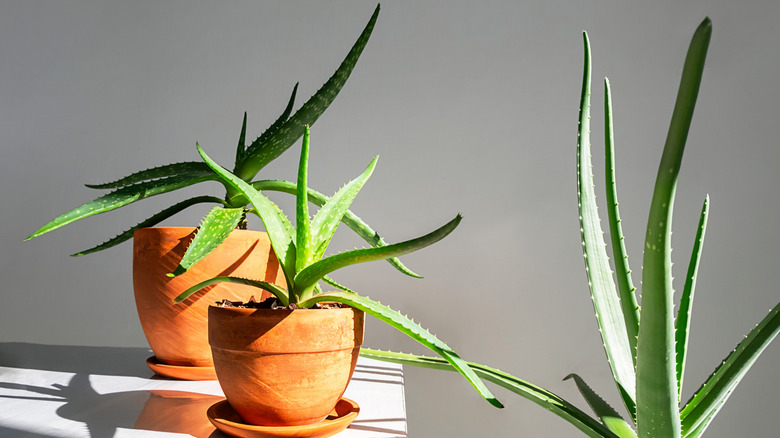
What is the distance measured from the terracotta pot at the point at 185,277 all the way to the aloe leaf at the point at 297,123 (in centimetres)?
11

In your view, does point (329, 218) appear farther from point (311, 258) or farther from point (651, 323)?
point (651, 323)

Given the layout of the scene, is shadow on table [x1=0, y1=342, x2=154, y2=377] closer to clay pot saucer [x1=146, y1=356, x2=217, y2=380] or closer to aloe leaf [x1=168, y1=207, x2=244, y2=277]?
clay pot saucer [x1=146, y1=356, x2=217, y2=380]

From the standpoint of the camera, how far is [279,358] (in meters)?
0.44

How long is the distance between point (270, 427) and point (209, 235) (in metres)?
0.23

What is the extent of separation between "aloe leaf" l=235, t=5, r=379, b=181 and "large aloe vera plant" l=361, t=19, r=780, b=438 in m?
0.29

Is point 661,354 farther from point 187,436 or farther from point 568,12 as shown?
point 568,12

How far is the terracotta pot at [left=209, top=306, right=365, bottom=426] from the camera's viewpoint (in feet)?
1.44

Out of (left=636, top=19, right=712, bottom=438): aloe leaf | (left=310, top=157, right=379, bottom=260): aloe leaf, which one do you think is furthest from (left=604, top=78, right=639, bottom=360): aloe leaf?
(left=310, top=157, right=379, bottom=260): aloe leaf

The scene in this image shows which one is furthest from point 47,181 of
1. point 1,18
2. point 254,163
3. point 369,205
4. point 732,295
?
point 732,295

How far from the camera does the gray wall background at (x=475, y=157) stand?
1398mm

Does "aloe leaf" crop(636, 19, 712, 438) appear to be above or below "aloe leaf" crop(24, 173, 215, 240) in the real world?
below

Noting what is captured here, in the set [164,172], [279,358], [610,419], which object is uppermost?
[164,172]

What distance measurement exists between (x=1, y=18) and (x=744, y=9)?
211 centimetres

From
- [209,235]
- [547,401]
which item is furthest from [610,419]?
[209,235]
